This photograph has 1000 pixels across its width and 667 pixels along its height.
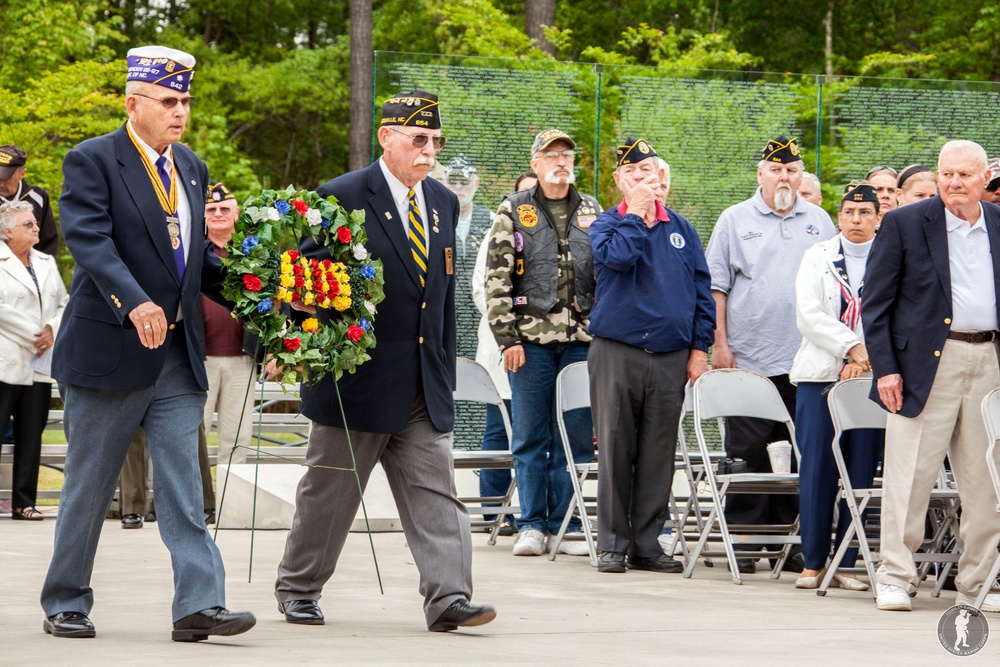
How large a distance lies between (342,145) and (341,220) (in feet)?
84.9

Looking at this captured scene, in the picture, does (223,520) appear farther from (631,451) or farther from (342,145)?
(342,145)

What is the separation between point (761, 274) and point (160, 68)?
4772 mm

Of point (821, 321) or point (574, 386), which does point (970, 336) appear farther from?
point (574, 386)

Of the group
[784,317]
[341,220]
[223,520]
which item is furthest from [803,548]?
[223,520]

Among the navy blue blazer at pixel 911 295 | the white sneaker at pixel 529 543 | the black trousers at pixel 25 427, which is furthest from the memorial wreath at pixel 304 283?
the black trousers at pixel 25 427

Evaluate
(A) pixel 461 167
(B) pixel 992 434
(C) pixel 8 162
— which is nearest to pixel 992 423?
(B) pixel 992 434

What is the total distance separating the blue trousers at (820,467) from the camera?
8.20m

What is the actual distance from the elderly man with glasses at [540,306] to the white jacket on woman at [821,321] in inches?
53.8

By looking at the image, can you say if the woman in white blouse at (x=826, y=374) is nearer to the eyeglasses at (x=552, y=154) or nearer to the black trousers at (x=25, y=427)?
the eyeglasses at (x=552, y=154)

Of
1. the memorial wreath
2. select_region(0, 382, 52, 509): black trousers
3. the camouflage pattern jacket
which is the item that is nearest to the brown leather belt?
the camouflage pattern jacket

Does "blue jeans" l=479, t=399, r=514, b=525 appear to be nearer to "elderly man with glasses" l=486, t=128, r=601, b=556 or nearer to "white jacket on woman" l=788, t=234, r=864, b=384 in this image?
"elderly man with glasses" l=486, t=128, r=601, b=556

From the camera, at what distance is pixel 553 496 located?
9.54m

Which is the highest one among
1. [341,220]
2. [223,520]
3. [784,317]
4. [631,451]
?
[341,220]

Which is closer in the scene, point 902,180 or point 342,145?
point 902,180
